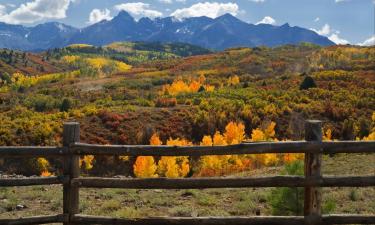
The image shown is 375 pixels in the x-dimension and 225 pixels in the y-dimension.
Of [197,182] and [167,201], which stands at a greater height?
[197,182]

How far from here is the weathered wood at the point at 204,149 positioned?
7.30m

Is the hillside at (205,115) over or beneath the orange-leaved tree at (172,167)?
over

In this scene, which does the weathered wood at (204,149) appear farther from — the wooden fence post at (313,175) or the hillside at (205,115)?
the hillside at (205,115)

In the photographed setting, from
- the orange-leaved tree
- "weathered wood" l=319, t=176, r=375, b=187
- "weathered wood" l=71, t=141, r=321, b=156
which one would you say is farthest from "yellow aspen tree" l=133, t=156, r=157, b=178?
"weathered wood" l=319, t=176, r=375, b=187

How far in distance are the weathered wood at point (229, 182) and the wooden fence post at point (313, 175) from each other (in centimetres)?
13

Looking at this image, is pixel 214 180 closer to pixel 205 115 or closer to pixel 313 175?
pixel 313 175

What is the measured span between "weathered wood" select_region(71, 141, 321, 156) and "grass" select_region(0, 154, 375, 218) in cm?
265

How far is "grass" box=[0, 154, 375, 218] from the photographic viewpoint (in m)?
11.8

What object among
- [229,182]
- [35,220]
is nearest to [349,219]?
[229,182]

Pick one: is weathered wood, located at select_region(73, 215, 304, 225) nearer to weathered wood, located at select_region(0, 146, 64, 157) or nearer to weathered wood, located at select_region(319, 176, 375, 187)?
weathered wood, located at select_region(319, 176, 375, 187)

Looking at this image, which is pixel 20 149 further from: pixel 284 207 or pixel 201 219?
pixel 284 207

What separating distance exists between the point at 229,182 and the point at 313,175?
1.33 meters

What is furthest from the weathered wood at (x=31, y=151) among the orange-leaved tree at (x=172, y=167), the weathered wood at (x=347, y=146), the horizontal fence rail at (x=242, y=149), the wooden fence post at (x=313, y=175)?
the orange-leaved tree at (x=172, y=167)

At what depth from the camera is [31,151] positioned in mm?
7805
